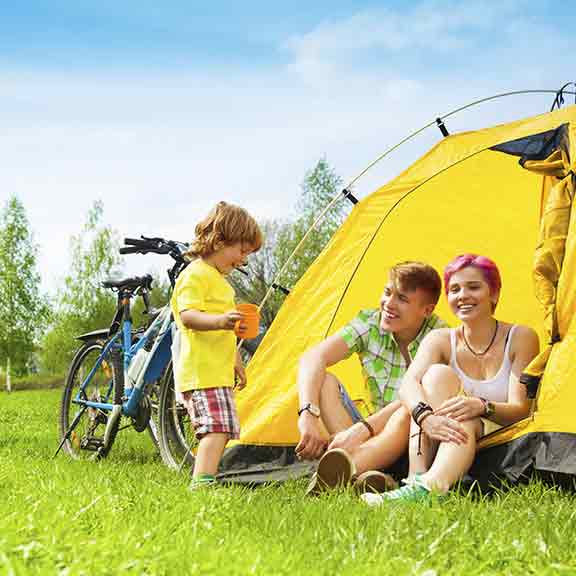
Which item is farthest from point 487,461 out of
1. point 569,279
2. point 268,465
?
point 268,465

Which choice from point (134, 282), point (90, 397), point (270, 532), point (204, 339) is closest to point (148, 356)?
point (134, 282)

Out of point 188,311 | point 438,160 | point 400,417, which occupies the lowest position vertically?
point 400,417

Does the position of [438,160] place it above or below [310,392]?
above

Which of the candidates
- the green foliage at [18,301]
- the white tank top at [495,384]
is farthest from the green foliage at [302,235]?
the white tank top at [495,384]

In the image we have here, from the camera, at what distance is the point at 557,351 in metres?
3.24

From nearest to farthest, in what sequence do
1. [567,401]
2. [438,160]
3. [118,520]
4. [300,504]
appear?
1. [118,520]
2. [300,504]
3. [567,401]
4. [438,160]

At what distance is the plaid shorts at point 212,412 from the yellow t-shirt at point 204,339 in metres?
0.03

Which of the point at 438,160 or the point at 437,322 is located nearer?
the point at 437,322

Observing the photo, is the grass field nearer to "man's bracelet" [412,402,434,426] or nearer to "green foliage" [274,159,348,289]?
"man's bracelet" [412,402,434,426]

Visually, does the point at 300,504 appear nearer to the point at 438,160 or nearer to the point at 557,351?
the point at 557,351

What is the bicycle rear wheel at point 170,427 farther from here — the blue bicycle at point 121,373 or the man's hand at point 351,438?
the man's hand at point 351,438

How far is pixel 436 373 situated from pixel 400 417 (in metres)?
0.24

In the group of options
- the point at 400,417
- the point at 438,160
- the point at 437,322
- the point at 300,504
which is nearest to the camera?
the point at 300,504

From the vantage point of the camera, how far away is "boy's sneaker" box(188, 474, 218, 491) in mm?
3385
